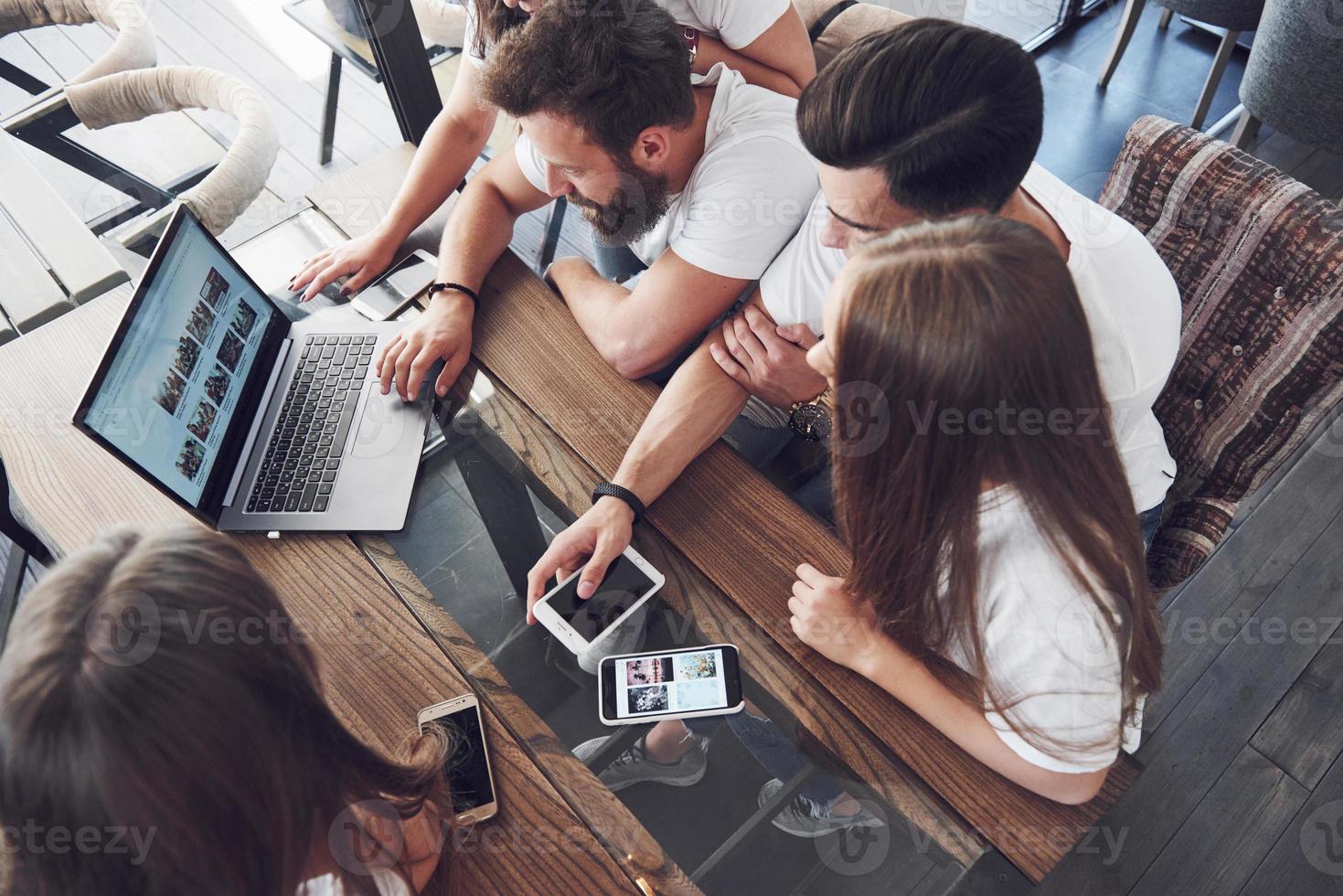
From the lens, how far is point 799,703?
3.19ft

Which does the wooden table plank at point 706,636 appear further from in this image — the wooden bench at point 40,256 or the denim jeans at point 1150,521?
the wooden bench at point 40,256

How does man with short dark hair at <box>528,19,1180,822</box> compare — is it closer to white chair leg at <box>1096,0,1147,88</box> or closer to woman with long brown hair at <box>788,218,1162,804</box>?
woman with long brown hair at <box>788,218,1162,804</box>

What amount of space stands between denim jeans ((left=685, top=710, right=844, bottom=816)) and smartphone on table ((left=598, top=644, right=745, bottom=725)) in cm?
1

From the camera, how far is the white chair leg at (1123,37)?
257 centimetres

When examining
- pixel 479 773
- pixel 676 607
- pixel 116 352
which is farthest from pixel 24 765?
pixel 676 607

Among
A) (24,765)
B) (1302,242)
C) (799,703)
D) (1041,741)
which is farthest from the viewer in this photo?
(1302,242)

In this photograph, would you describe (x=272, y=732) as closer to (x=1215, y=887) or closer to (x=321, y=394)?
(x=321, y=394)

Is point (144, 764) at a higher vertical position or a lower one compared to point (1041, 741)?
higher

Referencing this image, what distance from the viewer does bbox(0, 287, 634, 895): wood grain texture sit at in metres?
0.89

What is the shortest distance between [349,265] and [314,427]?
345 mm

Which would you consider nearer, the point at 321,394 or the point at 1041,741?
the point at 1041,741

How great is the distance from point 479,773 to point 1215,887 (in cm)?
143

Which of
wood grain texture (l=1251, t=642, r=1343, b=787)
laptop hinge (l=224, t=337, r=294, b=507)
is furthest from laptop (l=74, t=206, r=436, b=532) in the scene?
wood grain texture (l=1251, t=642, r=1343, b=787)

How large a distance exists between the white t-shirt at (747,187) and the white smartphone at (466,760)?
2.41 feet
